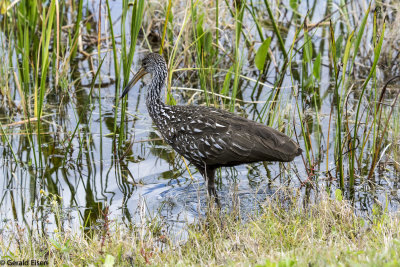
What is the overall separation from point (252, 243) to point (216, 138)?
5.17 feet

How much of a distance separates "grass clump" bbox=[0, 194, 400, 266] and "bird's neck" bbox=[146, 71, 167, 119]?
1405 millimetres

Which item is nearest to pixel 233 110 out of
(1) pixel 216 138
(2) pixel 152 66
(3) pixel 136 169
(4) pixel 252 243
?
(1) pixel 216 138

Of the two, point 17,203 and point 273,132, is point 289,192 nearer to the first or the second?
point 273,132

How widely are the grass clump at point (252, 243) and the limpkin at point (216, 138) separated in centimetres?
54

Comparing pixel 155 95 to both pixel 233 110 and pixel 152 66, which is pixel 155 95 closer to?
pixel 152 66

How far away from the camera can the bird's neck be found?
19.3ft

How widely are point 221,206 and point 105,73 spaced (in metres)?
3.68

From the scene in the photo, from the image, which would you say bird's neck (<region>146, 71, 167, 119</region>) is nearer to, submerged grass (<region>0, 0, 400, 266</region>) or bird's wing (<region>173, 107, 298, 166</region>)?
submerged grass (<region>0, 0, 400, 266</region>)

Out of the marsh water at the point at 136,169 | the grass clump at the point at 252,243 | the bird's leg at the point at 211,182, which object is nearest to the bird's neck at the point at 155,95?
the marsh water at the point at 136,169

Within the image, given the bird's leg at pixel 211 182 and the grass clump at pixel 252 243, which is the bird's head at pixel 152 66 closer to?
the bird's leg at pixel 211 182

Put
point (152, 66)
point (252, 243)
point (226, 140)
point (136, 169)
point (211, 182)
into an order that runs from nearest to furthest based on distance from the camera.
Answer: point (252, 243), point (226, 140), point (211, 182), point (152, 66), point (136, 169)

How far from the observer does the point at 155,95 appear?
597 centimetres

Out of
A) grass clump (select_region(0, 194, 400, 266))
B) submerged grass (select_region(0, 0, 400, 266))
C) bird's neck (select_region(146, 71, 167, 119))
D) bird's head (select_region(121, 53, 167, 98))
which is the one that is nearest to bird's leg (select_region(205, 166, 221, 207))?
submerged grass (select_region(0, 0, 400, 266))

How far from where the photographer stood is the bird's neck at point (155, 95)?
5.87 m
